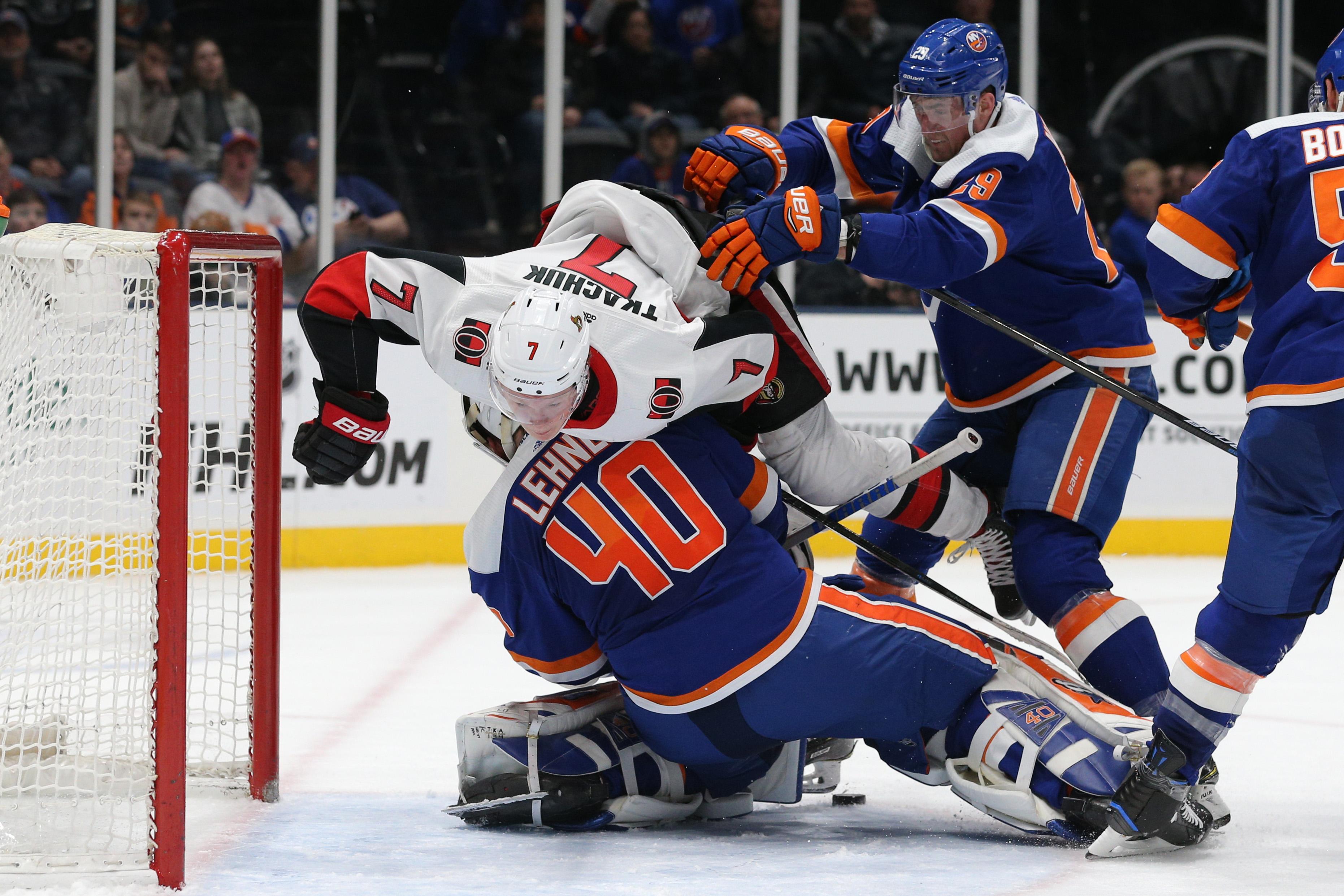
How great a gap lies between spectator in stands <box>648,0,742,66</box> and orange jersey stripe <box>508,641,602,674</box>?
4.53m

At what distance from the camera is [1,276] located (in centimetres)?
243

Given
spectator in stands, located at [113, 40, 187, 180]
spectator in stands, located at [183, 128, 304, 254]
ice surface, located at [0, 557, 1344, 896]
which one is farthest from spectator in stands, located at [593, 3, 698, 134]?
ice surface, located at [0, 557, 1344, 896]

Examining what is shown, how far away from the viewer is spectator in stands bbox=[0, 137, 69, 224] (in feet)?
19.0

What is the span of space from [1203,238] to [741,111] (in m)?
4.39

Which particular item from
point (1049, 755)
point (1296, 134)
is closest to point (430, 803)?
point (1049, 755)

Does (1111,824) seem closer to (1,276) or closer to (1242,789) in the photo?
(1242,789)

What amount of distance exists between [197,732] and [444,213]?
3670mm

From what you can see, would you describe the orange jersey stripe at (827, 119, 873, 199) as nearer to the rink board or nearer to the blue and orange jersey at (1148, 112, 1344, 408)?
the blue and orange jersey at (1148, 112, 1344, 408)

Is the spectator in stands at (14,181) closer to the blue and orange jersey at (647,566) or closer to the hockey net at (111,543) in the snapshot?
the hockey net at (111,543)

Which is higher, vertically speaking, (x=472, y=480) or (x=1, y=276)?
(x=1, y=276)

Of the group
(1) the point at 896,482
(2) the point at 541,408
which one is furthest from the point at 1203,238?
(2) the point at 541,408

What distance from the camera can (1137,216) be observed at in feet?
22.1

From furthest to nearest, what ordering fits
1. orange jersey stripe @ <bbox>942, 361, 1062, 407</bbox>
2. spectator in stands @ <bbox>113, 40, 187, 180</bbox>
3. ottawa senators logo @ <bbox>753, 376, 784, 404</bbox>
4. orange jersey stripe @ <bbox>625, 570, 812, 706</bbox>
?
spectator in stands @ <bbox>113, 40, 187, 180</bbox> → orange jersey stripe @ <bbox>942, 361, 1062, 407</bbox> → ottawa senators logo @ <bbox>753, 376, 784, 404</bbox> → orange jersey stripe @ <bbox>625, 570, 812, 706</bbox>

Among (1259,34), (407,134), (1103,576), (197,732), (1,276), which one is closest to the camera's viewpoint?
(1,276)
